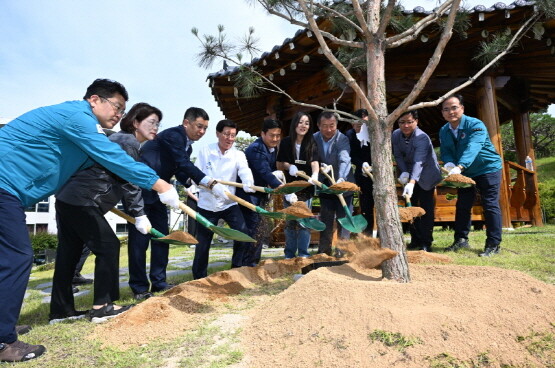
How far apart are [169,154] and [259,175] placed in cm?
102

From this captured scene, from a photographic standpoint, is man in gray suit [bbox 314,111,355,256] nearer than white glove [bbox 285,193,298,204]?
No

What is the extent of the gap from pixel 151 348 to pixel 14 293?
0.74 m

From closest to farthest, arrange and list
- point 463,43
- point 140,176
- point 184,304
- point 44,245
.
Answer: point 140,176
point 184,304
point 463,43
point 44,245

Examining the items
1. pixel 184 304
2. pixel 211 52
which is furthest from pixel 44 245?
pixel 184 304

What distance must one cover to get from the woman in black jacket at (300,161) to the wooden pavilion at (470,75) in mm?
2474

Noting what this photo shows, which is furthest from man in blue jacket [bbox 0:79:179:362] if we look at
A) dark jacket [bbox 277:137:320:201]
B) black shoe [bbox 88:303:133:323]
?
dark jacket [bbox 277:137:320:201]

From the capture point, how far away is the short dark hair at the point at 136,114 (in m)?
3.30

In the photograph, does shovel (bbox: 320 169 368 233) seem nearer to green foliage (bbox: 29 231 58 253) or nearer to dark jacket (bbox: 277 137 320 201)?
dark jacket (bbox: 277 137 320 201)

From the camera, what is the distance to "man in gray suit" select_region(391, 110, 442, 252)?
412 cm

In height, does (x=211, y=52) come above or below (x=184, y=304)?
above

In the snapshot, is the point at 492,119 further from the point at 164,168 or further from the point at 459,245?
the point at 164,168

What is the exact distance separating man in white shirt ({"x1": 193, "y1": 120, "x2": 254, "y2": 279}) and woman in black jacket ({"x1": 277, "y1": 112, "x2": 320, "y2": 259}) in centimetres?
57

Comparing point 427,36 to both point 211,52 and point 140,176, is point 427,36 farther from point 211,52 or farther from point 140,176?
point 140,176

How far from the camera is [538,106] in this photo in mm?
9188
